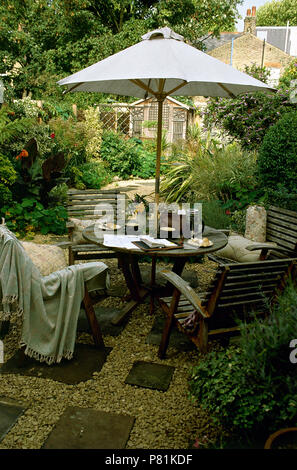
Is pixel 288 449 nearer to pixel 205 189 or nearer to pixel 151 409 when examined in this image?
pixel 151 409

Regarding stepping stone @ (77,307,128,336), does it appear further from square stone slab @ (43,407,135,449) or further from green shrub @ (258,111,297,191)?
green shrub @ (258,111,297,191)

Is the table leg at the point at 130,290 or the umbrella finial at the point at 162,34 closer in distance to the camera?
the table leg at the point at 130,290

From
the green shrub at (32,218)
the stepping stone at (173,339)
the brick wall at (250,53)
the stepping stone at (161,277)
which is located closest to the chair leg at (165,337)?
the stepping stone at (173,339)

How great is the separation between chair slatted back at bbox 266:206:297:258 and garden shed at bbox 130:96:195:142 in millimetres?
12533

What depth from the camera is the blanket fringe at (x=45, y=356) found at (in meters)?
3.01

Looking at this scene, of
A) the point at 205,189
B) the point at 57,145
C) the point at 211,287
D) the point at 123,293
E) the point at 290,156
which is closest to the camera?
the point at 211,287

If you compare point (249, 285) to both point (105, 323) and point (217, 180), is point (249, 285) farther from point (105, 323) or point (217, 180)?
point (217, 180)

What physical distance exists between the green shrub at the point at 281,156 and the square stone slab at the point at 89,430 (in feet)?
16.1

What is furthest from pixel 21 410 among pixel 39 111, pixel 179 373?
pixel 39 111

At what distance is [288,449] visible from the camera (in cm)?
193

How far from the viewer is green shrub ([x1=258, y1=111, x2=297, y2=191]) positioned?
6453 mm

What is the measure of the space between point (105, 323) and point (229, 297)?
1436 millimetres

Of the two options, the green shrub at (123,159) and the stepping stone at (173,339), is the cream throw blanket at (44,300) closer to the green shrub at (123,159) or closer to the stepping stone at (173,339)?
the stepping stone at (173,339)

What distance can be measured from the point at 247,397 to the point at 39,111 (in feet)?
34.8
